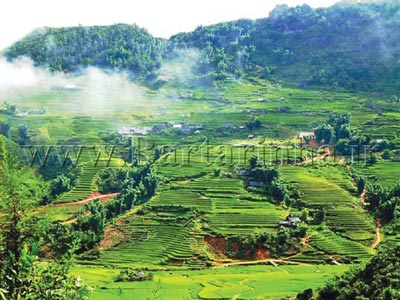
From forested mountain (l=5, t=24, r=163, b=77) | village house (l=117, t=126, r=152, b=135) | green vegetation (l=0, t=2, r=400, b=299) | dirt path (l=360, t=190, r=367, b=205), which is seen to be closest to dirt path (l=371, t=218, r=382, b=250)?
green vegetation (l=0, t=2, r=400, b=299)

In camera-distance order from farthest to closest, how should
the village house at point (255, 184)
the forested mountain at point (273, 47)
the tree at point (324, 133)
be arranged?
1. the forested mountain at point (273, 47)
2. the tree at point (324, 133)
3. the village house at point (255, 184)

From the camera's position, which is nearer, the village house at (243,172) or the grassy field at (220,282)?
the grassy field at (220,282)

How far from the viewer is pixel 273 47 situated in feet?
270

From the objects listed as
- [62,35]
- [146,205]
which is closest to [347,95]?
[146,205]

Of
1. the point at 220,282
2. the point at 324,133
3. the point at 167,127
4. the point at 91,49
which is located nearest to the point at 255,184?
the point at 324,133

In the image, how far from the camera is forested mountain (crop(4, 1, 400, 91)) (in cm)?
7069

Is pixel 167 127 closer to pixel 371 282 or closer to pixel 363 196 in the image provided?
pixel 363 196

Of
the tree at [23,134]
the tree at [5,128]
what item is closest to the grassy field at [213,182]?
the tree at [5,128]

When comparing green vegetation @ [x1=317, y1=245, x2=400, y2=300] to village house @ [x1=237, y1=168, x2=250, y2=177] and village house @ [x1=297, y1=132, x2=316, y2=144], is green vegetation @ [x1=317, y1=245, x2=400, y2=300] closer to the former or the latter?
village house @ [x1=237, y1=168, x2=250, y2=177]

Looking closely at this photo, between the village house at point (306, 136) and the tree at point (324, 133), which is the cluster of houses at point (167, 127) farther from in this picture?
the tree at point (324, 133)

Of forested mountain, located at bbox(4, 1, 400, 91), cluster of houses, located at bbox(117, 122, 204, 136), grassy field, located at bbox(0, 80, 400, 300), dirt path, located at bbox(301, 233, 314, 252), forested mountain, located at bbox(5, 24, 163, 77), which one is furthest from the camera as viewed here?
forested mountain, located at bbox(5, 24, 163, 77)

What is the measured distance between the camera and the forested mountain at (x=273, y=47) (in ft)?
232

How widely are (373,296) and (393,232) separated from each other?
51.1ft

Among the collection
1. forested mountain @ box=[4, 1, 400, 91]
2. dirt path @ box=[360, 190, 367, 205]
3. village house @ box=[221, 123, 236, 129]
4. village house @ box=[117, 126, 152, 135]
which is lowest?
dirt path @ box=[360, 190, 367, 205]
